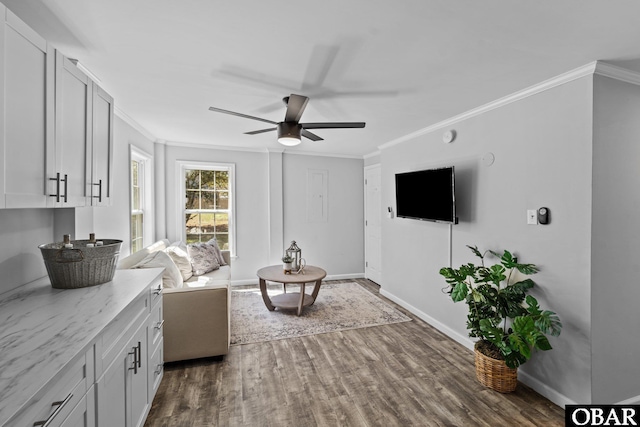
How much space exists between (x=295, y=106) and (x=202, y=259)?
2601mm

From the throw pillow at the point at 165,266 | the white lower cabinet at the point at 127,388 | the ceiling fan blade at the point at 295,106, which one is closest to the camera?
the white lower cabinet at the point at 127,388

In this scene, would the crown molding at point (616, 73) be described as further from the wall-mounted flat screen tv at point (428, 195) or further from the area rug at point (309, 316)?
the area rug at point (309, 316)

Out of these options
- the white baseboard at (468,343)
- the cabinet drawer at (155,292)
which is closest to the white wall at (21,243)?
the cabinet drawer at (155,292)

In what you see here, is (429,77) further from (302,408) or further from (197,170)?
(197,170)

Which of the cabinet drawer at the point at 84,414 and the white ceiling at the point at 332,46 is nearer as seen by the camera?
the cabinet drawer at the point at 84,414

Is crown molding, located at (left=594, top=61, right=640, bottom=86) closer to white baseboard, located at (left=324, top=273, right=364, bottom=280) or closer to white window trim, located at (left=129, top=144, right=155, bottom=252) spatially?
white baseboard, located at (left=324, top=273, right=364, bottom=280)

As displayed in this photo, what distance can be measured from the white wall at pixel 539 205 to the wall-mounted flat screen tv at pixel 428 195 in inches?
7.4

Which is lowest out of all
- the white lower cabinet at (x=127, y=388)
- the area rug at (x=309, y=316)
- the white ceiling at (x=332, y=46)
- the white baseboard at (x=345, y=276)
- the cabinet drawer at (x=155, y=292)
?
the area rug at (x=309, y=316)

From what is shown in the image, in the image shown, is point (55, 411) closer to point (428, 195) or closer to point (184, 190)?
point (428, 195)

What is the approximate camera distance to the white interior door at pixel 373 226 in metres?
5.38

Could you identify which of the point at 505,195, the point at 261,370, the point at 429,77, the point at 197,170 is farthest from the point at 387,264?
the point at 197,170

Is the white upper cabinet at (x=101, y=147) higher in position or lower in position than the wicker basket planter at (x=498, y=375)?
higher

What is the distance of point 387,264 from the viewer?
461 cm

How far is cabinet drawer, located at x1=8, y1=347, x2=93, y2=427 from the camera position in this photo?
0.85 metres
